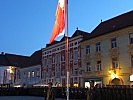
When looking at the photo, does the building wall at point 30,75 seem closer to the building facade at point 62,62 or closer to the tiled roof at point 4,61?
the building facade at point 62,62

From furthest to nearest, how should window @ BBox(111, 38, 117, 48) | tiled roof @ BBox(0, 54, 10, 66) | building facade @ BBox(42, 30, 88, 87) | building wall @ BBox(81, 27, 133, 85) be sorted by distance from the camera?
tiled roof @ BBox(0, 54, 10, 66), building facade @ BBox(42, 30, 88, 87), window @ BBox(111, 38, 117, 48), building wall @ BBox(81, 27, 133, 85)

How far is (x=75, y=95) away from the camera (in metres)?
36.0

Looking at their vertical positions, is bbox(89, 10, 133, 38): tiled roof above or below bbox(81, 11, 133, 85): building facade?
above

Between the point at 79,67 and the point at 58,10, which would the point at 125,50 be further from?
the point at 58,10

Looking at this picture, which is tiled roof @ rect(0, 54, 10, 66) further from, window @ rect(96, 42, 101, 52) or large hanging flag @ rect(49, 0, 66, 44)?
large hanging flag @ rect(49, 0, 66, 44)

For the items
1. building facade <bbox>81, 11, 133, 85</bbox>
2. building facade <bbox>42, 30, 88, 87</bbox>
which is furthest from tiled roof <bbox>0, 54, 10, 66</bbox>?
building facade <bbox>81, 11, 133, 85</bbox>

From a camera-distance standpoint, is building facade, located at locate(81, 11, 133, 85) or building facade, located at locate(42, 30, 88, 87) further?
building facade, located at locate(42, 30, 88, 87)

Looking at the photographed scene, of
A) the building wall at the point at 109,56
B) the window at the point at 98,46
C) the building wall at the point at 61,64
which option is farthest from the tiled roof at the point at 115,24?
the building wall at the point at 61,64

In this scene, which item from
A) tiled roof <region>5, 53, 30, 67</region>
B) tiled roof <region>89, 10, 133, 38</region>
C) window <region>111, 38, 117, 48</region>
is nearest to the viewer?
window <region>111, 38, 117, 48</region>

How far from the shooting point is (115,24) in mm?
44719

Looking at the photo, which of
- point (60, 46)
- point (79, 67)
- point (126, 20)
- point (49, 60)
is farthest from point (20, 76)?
point (126, 20)

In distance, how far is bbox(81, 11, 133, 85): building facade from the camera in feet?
128

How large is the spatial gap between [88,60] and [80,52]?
3132 millimetres

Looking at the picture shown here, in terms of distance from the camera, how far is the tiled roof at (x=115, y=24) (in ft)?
137
